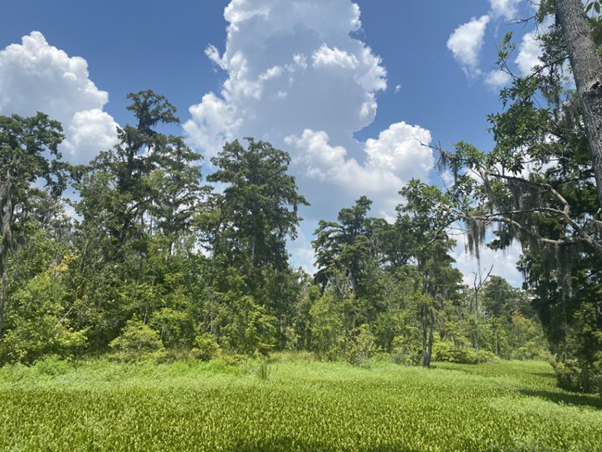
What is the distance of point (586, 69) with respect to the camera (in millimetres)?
4164

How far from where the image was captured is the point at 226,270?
883 inches

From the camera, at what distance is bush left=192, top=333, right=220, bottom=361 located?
17375mm

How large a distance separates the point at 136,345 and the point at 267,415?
36.1ft

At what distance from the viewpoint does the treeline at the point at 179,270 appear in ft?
48.4

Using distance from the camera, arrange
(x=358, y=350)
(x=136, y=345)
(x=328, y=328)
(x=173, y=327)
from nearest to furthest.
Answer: (x=136, y=345) → (x=173, y=327) → (x=358, y=350) → (x=328, y=328)

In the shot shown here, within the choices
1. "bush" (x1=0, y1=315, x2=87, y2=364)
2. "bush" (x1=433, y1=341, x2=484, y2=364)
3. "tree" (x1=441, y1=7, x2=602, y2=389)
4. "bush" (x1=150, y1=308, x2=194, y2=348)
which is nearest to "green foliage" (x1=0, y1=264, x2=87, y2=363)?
"bush" (x1=0, y1=315, x2=87, y2=364)

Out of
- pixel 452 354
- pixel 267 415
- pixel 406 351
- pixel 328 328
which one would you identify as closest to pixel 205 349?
pixel 328 328

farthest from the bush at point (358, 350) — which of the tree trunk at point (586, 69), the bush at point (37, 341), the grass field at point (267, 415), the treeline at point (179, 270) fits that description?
the tree trunk at point (586, 69)

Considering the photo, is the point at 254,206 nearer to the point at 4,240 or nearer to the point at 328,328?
the point at 328,328

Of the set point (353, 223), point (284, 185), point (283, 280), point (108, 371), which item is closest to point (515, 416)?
point (108, 371)

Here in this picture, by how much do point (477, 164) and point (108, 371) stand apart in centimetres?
1355

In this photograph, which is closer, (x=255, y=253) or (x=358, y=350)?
(x=358, y=350)

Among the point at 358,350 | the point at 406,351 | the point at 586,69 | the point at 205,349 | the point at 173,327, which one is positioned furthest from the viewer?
the point at 406,351

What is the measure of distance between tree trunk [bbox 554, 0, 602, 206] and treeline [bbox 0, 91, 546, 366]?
3755 millimetres
